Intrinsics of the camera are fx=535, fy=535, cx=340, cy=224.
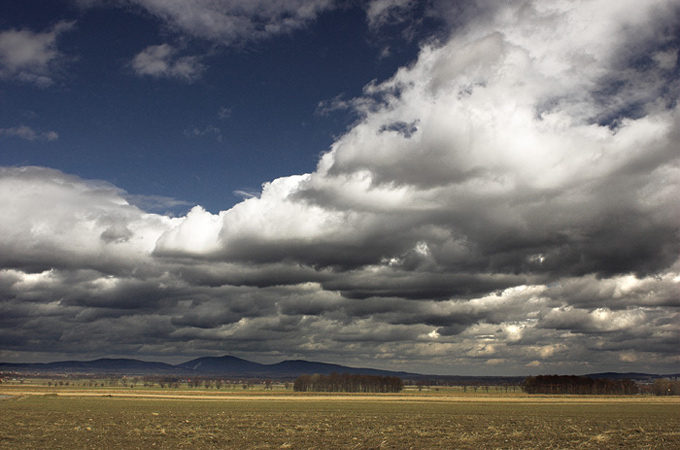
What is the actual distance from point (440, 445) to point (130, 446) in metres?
19.6

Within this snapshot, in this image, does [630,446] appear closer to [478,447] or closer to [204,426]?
[478,447]

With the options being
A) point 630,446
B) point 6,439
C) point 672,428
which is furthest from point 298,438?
point 672,428

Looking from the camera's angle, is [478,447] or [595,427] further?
[595,427]

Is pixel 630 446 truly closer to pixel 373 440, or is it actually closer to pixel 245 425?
pixel 373 440

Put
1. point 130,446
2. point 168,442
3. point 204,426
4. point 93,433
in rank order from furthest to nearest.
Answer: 1. point 204,426
2. point 93,433
3. point 168,442
4. point 130,446

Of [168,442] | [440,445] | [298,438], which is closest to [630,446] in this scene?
[440,445]

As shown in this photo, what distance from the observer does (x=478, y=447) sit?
110ft

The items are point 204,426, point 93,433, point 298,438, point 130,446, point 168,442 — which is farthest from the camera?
point 204,426

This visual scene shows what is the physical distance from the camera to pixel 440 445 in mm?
34438

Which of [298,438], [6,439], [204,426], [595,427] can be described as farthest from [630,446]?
[6,439]

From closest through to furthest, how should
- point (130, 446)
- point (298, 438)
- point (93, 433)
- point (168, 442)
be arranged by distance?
1. point (130, 446)
2. point (168, 442)
3. point (298, 438)
4. point (93, 433)

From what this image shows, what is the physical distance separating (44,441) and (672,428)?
170 feet

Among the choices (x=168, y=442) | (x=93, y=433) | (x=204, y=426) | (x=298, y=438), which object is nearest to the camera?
(x=168, y=442)

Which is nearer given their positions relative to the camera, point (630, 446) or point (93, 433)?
point (630, 446)
